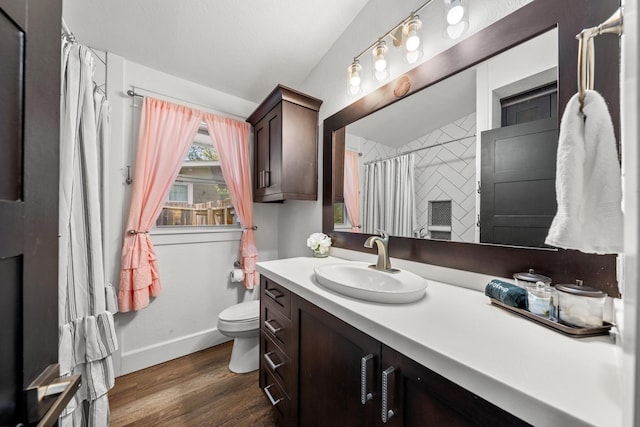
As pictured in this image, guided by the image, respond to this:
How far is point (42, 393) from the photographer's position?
1.32 feet

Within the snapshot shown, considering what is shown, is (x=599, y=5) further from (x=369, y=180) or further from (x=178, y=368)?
(x=178, y=368)

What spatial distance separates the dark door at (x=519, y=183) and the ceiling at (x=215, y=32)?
131cm

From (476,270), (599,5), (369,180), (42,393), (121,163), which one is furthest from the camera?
(121,163)

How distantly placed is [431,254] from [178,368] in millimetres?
2088

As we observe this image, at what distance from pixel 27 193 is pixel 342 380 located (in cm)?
97

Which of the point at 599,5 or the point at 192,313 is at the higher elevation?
the point at 599,5

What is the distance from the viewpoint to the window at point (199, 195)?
201 cm

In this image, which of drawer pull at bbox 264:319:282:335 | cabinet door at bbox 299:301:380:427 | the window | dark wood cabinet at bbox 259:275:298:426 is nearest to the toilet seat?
dark wood cabinet at bbox 259:275:298:426

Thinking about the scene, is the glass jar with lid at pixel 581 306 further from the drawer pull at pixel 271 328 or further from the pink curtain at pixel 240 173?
the pink curtain at pixel 240 173

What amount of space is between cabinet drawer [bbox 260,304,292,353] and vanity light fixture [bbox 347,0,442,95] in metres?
1.47

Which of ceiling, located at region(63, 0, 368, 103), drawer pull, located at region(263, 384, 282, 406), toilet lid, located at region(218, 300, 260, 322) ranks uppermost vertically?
ceiling, located at region(63, 0, 368, 103)

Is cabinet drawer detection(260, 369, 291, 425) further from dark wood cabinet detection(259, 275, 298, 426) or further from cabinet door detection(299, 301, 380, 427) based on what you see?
cabinet door detection(299, 301, 380, 427)

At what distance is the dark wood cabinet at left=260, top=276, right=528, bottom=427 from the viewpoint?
52cm

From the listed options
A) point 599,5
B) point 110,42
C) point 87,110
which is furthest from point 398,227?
point 110,42
